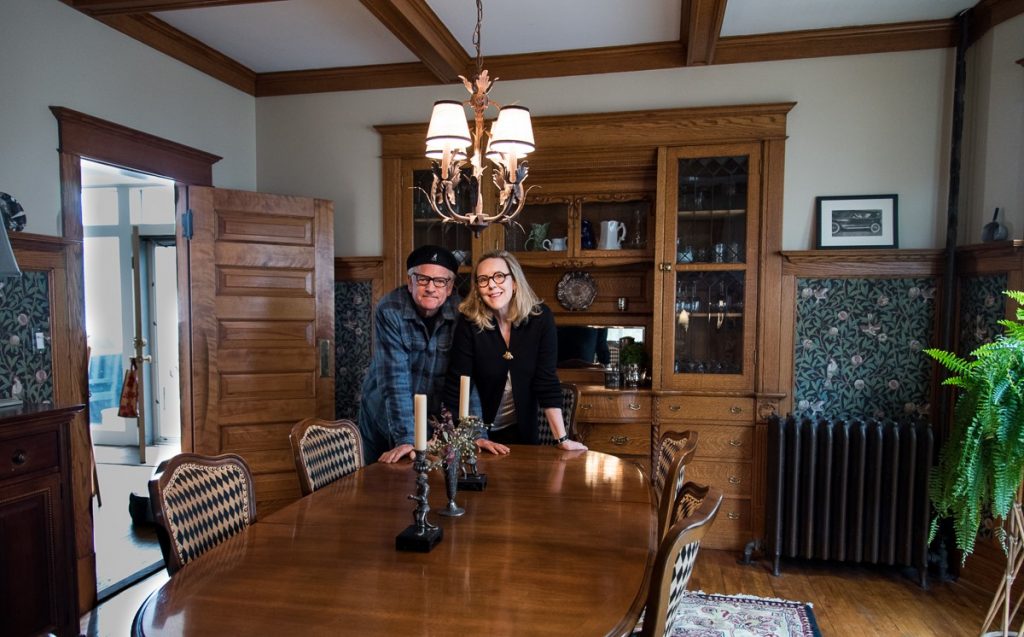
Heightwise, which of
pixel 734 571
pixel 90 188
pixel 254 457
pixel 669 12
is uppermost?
pixel 669 12

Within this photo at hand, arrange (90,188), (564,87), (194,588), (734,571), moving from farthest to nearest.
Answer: (90,188)
(564,87)
(734,571)
(194,588)

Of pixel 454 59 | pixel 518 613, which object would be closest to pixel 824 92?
pixel 454 59

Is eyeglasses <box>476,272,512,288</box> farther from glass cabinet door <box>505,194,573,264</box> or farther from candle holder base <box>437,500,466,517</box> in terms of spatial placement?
glass cabinet door <box>505,194,573,264</box>

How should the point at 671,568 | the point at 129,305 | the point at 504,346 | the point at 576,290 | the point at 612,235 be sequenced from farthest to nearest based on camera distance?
the point at 129,305 → the point at 576,290 → the point at 612,235 → the point at 504,346 → the point at 671,568

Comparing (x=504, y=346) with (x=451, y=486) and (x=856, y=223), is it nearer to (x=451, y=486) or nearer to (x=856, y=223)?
(x=451, y=486)

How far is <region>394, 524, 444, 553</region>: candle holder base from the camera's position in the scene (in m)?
1.42

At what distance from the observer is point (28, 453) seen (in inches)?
85.1

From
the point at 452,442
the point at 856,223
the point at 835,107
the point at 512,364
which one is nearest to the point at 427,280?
the point at 512,364

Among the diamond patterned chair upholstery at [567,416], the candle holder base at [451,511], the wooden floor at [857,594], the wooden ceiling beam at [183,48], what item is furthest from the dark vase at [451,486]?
the wooden ceiling beam at [183,48]

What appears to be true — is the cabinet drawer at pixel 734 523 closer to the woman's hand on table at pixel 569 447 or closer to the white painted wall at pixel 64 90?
the woman's hand on table at pixel 569 447

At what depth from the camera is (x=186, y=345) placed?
343cm

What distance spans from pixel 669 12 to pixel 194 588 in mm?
3107

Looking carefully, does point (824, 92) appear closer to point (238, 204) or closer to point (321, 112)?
point (321, 112)

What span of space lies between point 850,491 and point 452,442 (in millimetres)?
2498
